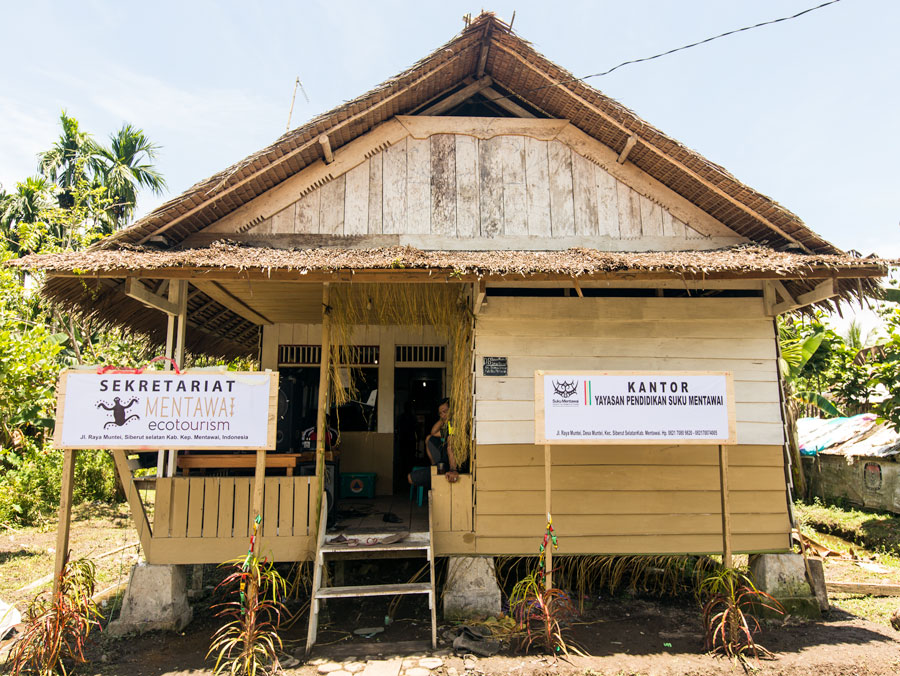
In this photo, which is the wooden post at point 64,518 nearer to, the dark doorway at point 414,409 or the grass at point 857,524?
the dark doorway at point 414,409

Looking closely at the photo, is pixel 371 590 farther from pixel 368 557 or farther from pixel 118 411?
pixel 118 411

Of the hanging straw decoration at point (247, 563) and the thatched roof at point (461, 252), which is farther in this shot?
the thatched roof at point (461, 252)

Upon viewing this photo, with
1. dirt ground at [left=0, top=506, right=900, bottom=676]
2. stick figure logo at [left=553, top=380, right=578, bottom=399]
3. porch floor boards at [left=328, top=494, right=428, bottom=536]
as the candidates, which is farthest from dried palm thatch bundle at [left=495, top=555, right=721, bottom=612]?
stick figure logo at [left=553, top=380, right=578, bottom=399]

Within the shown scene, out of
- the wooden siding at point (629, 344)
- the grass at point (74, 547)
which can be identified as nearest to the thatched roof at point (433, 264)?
the wooden siding at point (629, 344)

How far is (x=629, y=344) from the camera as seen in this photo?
6.27m

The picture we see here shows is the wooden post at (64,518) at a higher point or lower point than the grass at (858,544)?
higher

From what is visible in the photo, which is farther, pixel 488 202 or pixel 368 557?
pixel 488 202

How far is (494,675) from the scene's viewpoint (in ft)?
15.0

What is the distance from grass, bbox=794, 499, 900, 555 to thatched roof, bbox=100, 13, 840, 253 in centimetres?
587

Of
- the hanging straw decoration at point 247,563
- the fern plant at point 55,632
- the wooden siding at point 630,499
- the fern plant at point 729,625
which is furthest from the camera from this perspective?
the wooden siding at point 630,499

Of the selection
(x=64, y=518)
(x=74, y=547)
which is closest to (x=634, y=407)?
(x=64, y=518)

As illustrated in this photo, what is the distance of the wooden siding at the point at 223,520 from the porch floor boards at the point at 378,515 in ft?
1.51

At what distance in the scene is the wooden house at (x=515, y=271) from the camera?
564 centimetres

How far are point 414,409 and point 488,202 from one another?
12.7 feet
